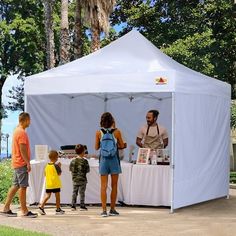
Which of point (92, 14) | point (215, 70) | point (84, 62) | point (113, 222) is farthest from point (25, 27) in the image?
point (113, 222)

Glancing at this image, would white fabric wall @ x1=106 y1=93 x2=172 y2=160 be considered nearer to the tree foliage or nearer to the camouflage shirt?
the camouflage shirt

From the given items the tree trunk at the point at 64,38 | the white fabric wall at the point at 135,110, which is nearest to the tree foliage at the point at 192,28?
the tree trunk at the point at 64,38

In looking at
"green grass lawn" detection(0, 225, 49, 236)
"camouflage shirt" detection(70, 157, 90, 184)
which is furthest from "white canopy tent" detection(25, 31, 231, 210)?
"green grass lawn" detection(0, 225, 49, 236)

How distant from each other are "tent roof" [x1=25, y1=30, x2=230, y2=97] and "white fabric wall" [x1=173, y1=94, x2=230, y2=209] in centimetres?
32

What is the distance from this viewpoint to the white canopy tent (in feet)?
40.3

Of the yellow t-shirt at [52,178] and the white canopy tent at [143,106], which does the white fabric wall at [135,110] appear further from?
the yellow t-shirt at [52,178]

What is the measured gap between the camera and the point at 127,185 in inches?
513

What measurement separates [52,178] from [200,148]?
326 cm

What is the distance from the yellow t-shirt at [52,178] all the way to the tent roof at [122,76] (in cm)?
161

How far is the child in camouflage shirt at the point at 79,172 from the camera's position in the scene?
12305mm

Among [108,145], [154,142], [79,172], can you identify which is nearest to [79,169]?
[79,172]

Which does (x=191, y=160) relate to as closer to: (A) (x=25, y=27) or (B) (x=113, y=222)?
(B) (x=113, y=222)

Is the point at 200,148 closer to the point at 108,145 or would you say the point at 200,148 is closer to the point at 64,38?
the point at 108,145

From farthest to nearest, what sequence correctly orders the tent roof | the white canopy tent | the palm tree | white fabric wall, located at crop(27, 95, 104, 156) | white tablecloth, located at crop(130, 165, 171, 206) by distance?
the palm tree < white fabric wall, located at crop(27, 95, 104, 156) < white tablecloth, located at crop(130, 165, 171, 206) < the white canopy tent < the tent roof
